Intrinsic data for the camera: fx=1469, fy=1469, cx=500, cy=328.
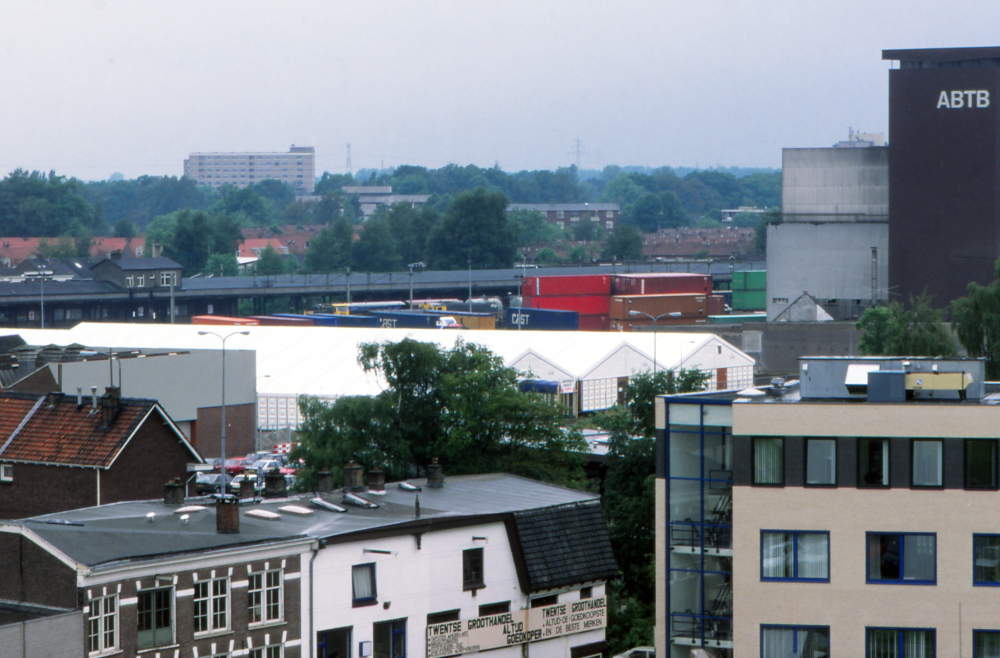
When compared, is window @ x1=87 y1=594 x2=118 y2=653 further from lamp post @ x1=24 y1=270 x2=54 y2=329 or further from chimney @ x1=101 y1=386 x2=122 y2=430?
lamp post @ x1=24 y1=270 x2=54 y2=329

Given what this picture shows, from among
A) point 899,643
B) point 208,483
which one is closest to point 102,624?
point 899,643

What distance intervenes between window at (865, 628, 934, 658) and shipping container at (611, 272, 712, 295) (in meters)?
89.8

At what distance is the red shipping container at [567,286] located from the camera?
114875 mm

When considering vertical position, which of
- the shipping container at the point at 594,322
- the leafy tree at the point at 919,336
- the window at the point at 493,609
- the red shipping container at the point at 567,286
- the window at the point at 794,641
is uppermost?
the red shipping container at the point at 567,286

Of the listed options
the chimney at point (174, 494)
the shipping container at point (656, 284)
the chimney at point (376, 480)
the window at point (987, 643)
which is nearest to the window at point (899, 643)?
the window at point (987, 643)

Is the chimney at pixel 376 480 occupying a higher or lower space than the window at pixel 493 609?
higher

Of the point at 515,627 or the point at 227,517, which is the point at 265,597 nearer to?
the point at 227,517

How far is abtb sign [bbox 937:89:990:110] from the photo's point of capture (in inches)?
3147

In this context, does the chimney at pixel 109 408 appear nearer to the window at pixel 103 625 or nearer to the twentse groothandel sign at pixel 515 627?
the twentse groothandel sign at pixel 515 627

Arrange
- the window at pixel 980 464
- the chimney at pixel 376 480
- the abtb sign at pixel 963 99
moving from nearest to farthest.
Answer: the window at pixel 980 464 < the chimney at pixel 376 480 < the abtb sign at pixel 963 99

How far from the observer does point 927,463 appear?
23312 millimetres

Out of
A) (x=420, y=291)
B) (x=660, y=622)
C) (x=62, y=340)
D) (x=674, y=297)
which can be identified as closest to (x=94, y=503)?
(x=660, y=622)

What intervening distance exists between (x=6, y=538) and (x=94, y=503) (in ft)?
35.1

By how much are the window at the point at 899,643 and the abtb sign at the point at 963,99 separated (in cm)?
6212
